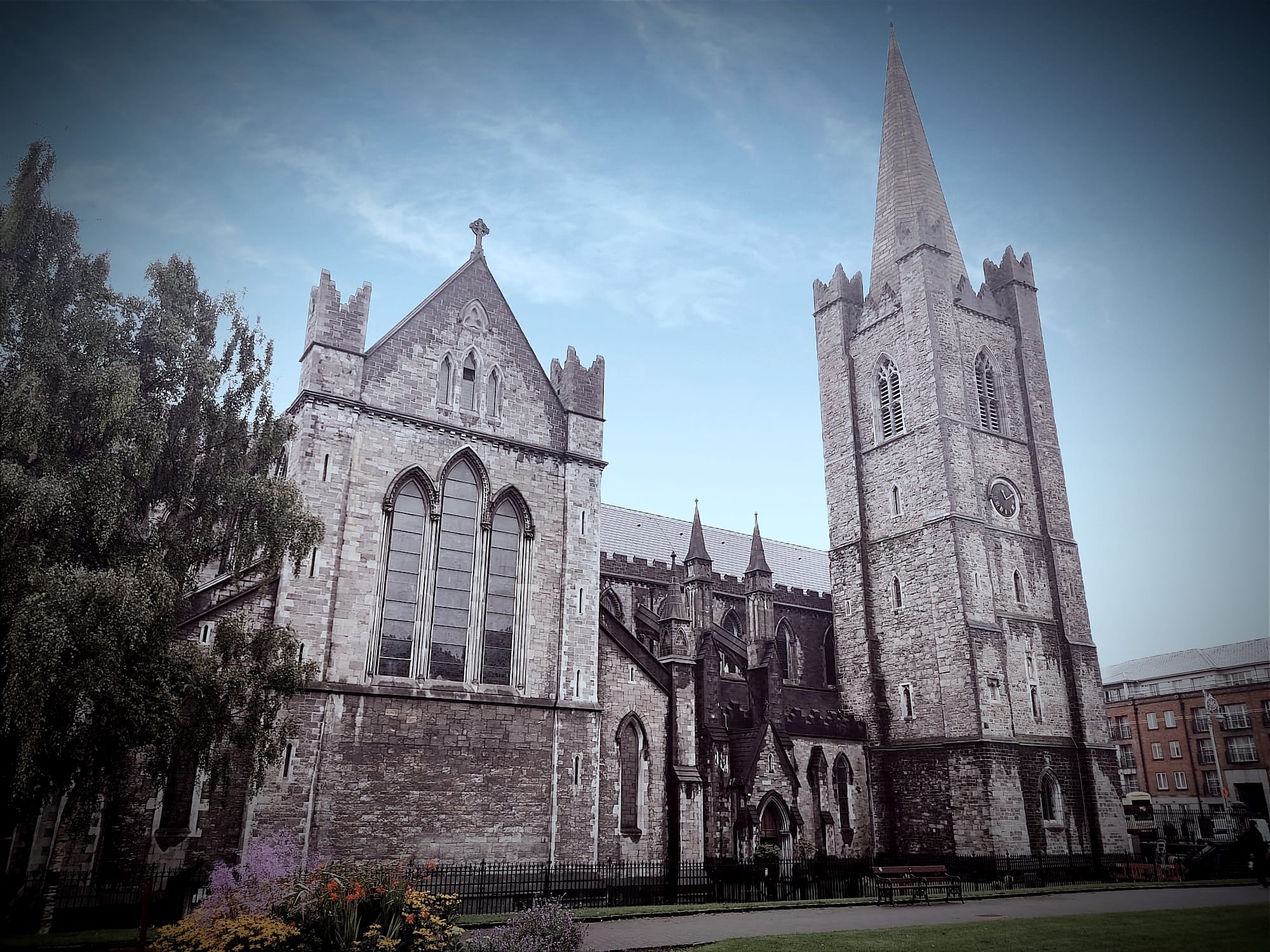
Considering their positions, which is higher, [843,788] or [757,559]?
[757,559]

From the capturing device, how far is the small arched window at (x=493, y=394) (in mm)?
24656

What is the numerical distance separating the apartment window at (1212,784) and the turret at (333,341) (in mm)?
19196

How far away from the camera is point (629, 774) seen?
23844mm

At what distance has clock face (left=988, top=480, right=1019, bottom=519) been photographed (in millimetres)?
35469

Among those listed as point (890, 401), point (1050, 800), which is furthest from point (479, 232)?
point (1050, 800)

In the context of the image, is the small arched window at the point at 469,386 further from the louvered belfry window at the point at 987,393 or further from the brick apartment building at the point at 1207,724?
the louvered belfry window at the point at 987,393

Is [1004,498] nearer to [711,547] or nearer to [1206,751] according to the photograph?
[711,547]

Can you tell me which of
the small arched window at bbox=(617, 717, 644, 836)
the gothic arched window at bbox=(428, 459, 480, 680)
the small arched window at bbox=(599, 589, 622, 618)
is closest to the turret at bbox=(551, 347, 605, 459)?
the gothic arched window at bbox=(428, 459, 480, 680)

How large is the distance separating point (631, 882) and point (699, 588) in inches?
421

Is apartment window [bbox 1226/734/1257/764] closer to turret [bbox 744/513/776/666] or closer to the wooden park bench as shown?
the wooden park bench

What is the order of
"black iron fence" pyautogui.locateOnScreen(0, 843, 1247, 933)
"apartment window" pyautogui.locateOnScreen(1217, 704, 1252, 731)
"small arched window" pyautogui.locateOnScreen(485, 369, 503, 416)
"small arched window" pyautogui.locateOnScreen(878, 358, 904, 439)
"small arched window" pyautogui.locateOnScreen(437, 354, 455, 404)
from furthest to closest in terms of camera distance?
1. "small arched window" pyautogui.locateOnScreen(878, 358, 904, 439)
2. "small arched window" pyautogui.locateOnScreen(485, 369, 503, 416)
3. "small arched window" pyautogui.locateOnScreen(437, 354, 455, 404)
4. "black iron fence" pyautogui.locateOnScreen(0, 843, 1247, 933)
5. "apartment window" pyautogui.locateOnScreen(1217, 704, 1252, 731)

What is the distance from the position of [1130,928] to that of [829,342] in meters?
30.3

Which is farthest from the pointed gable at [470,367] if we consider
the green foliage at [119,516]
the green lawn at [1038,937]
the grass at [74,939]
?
the green lawn at [1038,937]

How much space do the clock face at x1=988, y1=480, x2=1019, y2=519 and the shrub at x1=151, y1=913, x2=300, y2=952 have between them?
31602 mm
